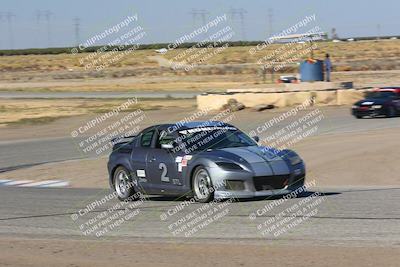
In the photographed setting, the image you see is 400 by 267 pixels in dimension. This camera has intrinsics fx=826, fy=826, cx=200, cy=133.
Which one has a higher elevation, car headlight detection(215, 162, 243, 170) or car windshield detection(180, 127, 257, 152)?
car windshield detection(180, 127, 257, 152)

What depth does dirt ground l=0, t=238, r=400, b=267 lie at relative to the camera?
8039 millimetres

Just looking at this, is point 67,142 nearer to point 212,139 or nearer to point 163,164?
point 163,164

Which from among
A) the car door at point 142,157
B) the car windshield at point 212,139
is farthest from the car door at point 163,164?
the car windshield at point 212,139

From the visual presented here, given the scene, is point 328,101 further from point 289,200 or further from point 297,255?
point 297,255

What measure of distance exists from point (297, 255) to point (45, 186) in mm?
11809

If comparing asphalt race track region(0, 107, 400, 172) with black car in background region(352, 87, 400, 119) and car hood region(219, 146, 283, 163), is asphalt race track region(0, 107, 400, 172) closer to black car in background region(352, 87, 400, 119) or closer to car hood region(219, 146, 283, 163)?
black car in background region(352, 87, 400, 119)

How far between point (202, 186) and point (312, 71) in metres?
29.0

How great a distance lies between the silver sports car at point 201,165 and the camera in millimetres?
12828

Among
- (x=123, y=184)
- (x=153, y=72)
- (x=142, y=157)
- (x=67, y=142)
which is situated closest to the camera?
(x=142, y=157)

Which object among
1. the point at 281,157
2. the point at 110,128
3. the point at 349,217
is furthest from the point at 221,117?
the point at 349,217

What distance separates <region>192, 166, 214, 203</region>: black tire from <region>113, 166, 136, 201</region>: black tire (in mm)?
1736

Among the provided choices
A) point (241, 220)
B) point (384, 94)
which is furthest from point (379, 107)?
point (241, 220)

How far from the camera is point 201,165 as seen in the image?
13.1 meters

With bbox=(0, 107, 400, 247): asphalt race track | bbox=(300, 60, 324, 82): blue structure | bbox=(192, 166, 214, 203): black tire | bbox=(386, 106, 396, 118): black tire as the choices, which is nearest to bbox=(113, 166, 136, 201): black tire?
bbox=(0, 107, 400, 247): asphalt race track
